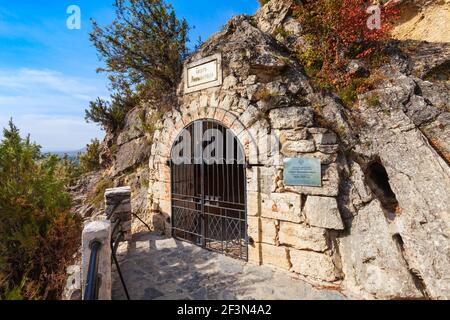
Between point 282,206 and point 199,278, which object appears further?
point 282,206

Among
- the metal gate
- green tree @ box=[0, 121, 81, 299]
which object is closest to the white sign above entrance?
the metal gate

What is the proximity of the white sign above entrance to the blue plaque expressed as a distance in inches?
97.5

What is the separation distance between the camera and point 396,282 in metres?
3.14

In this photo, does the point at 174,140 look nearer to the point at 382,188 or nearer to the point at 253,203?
the point at 253,203

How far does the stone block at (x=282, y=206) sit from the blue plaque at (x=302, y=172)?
27cm

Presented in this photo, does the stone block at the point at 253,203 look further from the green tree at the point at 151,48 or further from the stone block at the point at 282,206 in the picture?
the green tree at the point at 151,48

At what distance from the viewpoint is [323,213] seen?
3.74 m

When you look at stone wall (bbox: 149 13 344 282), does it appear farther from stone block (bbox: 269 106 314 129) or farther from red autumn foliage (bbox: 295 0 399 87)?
red autumn foliage (bbox: 295 0 399 87)

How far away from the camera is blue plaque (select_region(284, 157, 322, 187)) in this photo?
3.84m

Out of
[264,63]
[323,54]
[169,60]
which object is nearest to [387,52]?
[323,54]

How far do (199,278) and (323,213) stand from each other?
2529 millimetres

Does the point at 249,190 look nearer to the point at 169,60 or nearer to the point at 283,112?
the point at 283,112

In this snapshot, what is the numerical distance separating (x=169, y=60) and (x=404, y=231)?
650 centimetres

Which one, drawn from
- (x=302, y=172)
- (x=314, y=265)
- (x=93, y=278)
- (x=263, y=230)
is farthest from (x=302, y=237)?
(x=93, y=278)
